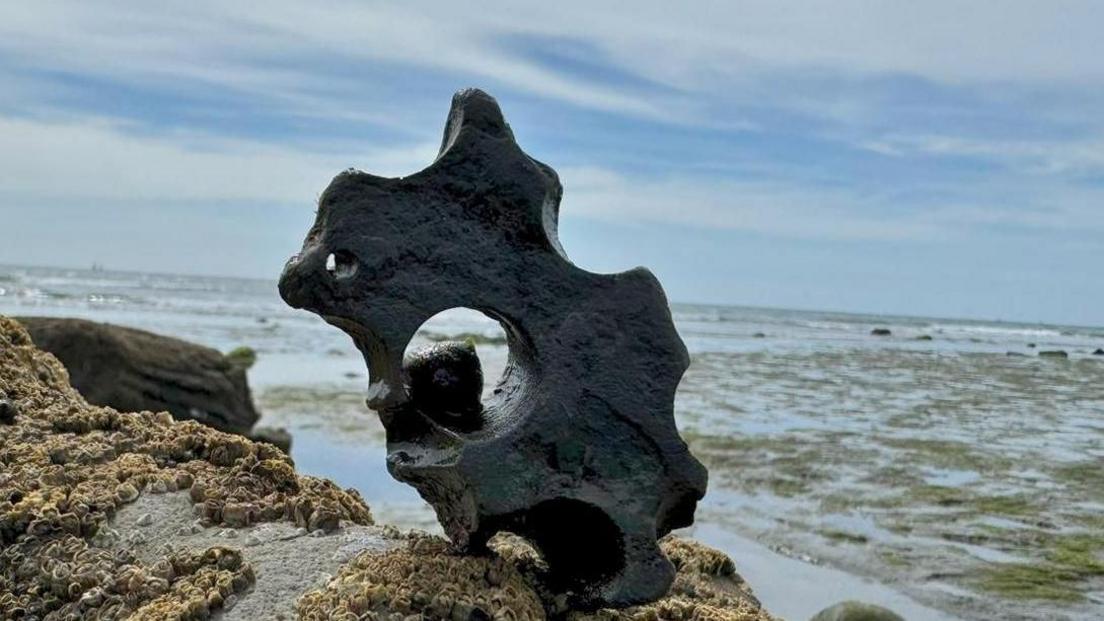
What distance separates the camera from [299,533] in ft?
10.8

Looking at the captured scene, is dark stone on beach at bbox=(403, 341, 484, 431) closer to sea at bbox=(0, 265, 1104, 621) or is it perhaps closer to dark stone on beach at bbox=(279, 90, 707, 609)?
dark stone on beach at bbox=(279, 90, 707, 609)

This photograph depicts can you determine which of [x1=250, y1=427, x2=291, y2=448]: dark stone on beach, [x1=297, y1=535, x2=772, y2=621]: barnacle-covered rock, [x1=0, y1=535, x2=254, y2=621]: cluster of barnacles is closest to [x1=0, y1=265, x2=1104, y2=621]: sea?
[x1=250, y1=427, x2=291, y2=448]: dark stone on beach

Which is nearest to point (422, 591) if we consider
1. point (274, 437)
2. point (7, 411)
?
point (7, 411)

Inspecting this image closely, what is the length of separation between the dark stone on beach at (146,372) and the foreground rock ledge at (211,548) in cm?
654

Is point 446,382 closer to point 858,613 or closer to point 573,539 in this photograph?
point 573,539

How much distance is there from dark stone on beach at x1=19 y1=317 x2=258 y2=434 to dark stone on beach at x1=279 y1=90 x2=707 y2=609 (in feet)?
26.0

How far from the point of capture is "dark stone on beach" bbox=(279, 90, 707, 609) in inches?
A: 119

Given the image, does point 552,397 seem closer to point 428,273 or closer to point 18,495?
point 428,273

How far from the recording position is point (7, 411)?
4.08 metres

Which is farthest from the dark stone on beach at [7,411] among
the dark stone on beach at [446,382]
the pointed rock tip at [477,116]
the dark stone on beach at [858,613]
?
the dark stone on beach at [858,613]

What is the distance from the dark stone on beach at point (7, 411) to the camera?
4059 millimetres

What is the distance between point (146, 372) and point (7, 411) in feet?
22.5

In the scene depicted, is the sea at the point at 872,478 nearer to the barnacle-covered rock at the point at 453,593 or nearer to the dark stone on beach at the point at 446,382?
the dark stone on beach at the point at 446,382

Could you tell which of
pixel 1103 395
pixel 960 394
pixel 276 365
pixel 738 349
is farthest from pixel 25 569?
pixel 738 349
